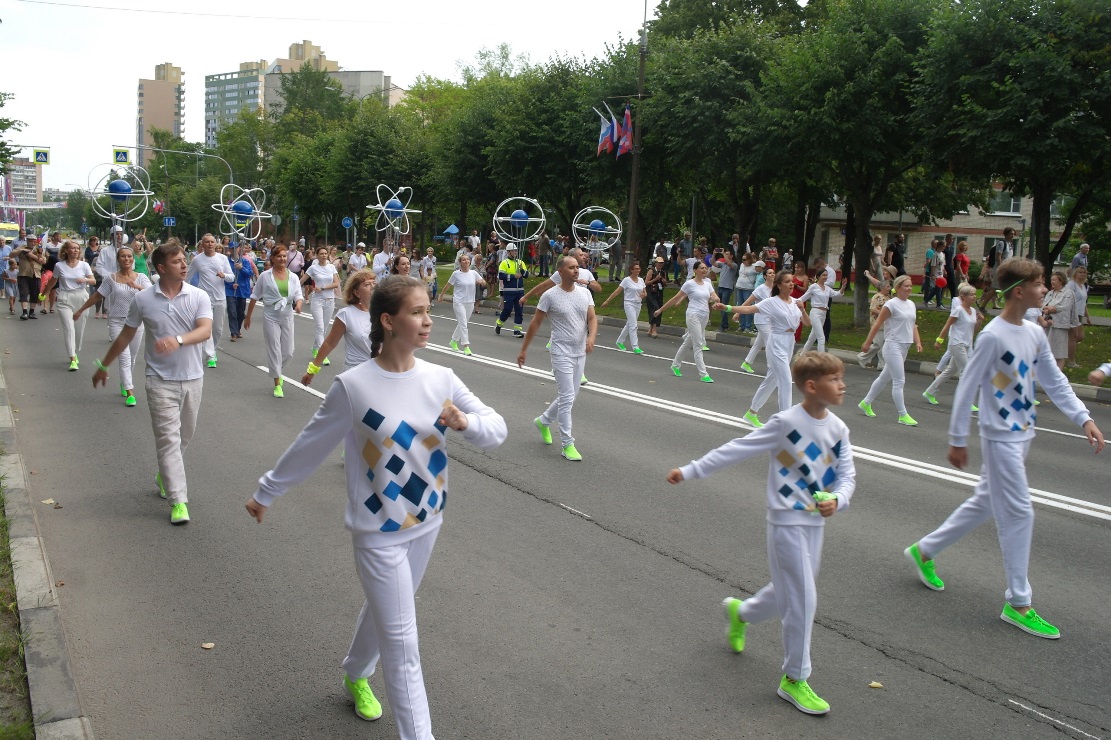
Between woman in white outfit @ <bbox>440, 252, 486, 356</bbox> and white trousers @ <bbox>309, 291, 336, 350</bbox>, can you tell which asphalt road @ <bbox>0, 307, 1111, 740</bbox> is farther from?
woman in white outfit @ <bbox>440, 252, 486, 356</bbox>

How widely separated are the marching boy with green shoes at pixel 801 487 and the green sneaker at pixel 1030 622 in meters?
1.61

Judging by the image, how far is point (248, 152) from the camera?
96.8m

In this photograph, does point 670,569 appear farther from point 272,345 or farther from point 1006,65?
point 1006,65

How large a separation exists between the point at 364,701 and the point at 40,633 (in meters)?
1.76

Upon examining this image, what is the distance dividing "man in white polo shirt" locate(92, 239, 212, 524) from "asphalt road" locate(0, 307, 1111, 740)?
0.39 metres

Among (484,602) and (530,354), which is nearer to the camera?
(484,602)

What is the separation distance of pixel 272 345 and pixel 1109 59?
1491 centimetres

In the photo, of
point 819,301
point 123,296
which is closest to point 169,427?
point 123,296

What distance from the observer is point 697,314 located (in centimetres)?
1539

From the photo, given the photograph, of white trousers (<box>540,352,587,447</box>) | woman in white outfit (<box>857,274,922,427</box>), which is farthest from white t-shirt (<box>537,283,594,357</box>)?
woman in white outfit (<box>857,274,922,427</box>)

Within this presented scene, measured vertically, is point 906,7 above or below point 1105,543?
above

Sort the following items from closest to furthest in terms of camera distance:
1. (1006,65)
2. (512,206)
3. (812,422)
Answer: (812,422), (1006,65), (512,206)

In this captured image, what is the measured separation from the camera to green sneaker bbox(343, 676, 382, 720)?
13.5ft

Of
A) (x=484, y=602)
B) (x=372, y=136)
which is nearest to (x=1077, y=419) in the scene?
(x=484, y=602)
